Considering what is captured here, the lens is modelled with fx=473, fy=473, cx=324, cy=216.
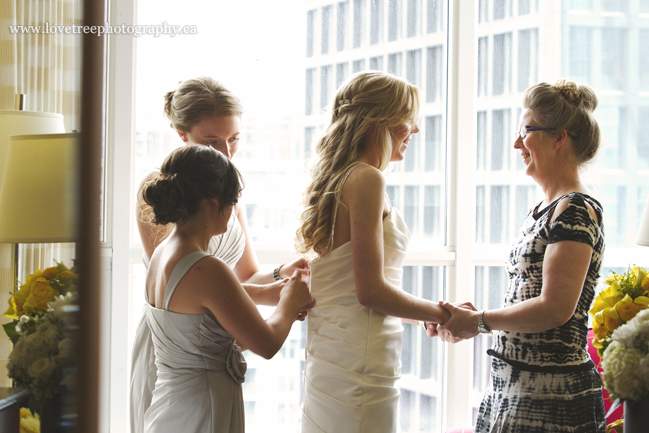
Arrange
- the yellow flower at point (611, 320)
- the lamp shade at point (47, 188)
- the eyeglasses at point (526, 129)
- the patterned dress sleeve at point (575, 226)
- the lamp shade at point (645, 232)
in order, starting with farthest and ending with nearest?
the lamp shade at point (645, 232)
the eyeglasses at point (526, 129)
the yellow flower at point (611, 320)
the patterned dress sleeve at point (575, 226)
the lamp shade at point (47, 188)

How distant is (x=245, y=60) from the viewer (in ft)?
8.94

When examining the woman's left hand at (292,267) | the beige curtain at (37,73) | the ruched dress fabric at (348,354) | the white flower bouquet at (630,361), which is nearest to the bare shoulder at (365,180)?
the ruched dress fabric at (348,354)

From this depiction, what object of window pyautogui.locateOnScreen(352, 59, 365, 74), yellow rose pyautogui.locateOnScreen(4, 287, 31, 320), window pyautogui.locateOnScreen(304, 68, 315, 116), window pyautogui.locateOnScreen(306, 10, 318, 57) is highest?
window pyautogui.locateOnScreen(306, 10, 318, 57)

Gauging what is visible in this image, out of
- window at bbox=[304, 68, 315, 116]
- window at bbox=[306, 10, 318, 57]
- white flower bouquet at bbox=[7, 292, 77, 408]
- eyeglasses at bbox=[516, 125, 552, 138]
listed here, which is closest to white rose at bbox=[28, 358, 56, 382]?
white flower bouquet at bbox=[7, 292, 77, 408]

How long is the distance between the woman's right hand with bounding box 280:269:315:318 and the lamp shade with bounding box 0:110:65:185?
1.09 meters

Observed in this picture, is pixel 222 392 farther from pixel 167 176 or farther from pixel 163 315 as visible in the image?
pixel 167 176

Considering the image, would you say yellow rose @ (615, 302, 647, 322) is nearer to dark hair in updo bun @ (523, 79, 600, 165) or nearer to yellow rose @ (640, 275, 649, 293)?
yellow rose @ (640, 275, 649, 293)

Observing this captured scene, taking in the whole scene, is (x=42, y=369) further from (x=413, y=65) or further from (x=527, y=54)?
(x=527, y=54)

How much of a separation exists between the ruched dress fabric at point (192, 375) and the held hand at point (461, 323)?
805mm

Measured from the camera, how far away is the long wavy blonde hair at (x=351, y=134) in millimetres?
1543

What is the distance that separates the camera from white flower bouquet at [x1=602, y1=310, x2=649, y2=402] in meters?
1.32

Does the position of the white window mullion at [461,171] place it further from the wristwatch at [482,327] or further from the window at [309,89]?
the wristwatch at [482,327]

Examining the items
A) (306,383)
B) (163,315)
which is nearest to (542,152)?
(306,383)

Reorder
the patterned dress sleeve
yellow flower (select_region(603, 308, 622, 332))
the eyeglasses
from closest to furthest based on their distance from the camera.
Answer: the patterned dress sleeve < yellow flower (select_region(603, 308, 622, 332)) < the eyeglasses
